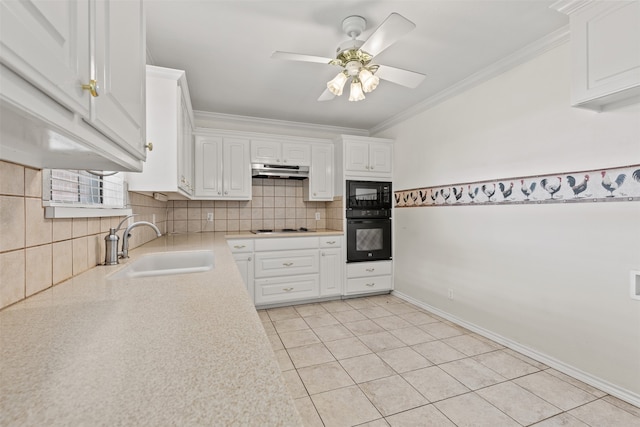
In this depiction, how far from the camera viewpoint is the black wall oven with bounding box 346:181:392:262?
3695mm

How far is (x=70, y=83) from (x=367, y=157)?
3.44m

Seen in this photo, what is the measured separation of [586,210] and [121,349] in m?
2.50

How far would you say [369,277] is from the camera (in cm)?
376

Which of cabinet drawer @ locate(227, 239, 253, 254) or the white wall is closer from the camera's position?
the white wall

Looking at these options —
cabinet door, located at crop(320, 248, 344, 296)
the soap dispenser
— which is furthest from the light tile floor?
the soap dispenser

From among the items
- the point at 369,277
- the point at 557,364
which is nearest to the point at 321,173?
the point at 369,277

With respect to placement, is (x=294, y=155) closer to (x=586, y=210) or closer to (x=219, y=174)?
(x=219, y=174)

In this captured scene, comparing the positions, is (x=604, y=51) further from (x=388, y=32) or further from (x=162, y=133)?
(x=162, y=133)

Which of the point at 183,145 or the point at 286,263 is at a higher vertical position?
the point at 183,145

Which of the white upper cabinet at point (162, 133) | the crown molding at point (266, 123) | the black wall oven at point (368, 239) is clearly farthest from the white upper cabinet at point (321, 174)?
the white upper cabinet at point (162, 133)

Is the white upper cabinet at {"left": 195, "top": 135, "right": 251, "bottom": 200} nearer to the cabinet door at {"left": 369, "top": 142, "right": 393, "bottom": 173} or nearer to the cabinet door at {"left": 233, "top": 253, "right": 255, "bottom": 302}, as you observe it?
the cabinet door at {"left": 233, "top": 253, "right": 255, "bottom": 302}

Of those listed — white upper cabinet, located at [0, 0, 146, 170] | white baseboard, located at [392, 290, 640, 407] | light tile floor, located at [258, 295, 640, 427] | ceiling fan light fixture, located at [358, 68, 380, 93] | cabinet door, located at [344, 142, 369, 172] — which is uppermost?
ceiling fan light fixture, located at [358, 68, 380, 93]

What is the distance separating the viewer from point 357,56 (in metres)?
1.90

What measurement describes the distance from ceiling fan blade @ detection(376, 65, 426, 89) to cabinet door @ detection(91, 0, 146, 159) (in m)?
1.49
